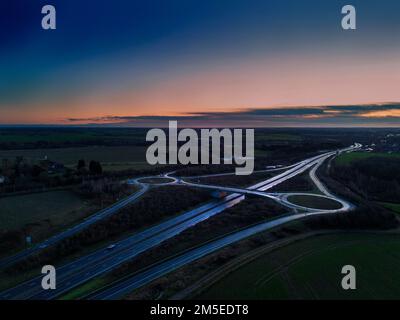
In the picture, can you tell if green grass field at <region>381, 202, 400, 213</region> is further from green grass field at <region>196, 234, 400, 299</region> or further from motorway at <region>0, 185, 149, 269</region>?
motorway at <region>0, 185, 149, 269</region>

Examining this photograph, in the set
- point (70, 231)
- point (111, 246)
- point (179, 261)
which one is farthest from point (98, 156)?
point (179, 261)

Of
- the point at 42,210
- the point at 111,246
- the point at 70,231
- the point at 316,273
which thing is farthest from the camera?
the point at 42,210

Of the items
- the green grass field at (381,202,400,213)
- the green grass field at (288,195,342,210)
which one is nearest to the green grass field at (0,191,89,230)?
the green grass field at (288,195,342,210)

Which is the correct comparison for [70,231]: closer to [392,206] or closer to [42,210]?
[42,210]

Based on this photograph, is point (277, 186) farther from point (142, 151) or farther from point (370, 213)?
point (142, 151)

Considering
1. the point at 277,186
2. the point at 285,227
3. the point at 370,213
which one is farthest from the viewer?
the point at 277,186
